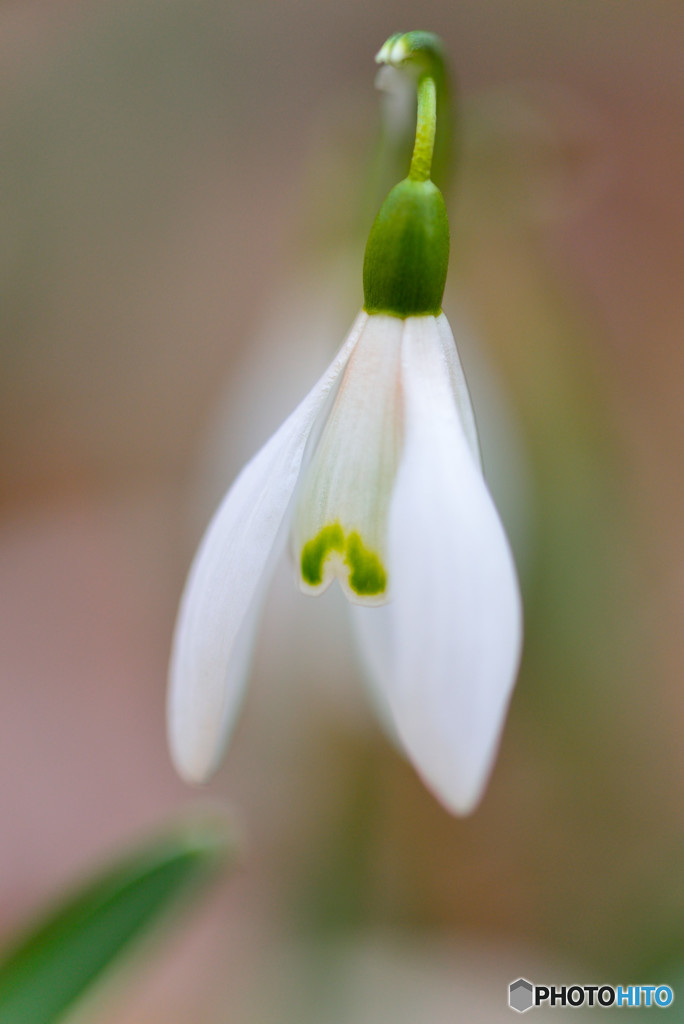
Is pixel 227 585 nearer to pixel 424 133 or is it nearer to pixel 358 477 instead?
pixel 358 477

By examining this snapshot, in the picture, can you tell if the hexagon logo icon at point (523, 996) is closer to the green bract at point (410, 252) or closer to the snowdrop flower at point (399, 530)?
the snowdrop flower at point (399, 530)

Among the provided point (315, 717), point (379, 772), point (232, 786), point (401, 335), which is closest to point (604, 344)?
point (315, 717)

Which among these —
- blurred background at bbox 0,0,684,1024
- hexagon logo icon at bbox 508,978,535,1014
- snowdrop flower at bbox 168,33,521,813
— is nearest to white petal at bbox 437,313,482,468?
snowdrop flower at bbox 168,33,521,813

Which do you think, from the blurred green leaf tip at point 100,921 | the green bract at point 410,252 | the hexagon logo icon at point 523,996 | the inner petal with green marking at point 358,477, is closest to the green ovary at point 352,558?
the inner petal with green marking at point 358,477

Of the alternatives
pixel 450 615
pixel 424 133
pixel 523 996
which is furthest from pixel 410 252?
pixel 523 996

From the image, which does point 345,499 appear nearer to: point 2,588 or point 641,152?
point 2,588

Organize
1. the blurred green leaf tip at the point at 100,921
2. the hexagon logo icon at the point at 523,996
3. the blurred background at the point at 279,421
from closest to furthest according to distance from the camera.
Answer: the blurred green leaf tip at the point at 100,921, the hexagon logo icon at the point at 523,996, the blurred background at the point at 279,421

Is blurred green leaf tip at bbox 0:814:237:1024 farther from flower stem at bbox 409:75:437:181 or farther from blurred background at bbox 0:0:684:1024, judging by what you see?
flower stem at bbox 409:75:437:181
